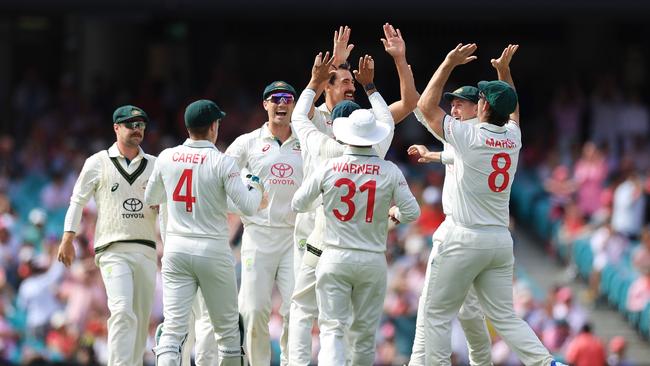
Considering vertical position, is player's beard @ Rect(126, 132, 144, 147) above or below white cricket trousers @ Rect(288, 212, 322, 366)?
above

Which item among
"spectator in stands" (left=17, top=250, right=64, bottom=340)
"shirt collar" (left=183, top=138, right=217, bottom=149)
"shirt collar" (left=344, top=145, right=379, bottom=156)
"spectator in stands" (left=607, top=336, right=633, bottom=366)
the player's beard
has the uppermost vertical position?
the player's beard

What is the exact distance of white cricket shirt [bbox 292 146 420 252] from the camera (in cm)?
1053

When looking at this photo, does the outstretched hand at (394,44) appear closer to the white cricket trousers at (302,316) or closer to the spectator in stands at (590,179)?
the white cricket trousers at (302,316)

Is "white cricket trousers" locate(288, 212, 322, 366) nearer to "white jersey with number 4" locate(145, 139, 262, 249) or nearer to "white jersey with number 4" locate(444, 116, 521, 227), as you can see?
"white jersey with number 4" locate(145, 139, 262, 249)

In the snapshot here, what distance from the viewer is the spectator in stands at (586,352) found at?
1720 centimetres

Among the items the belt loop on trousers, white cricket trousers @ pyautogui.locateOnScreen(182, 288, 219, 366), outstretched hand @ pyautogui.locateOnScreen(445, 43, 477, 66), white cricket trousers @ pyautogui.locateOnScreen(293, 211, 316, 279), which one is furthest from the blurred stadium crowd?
outstretched hand @ pyautogui.locateOnScreen(445, 43, 477, 66)

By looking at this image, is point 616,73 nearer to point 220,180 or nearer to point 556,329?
point 556,329

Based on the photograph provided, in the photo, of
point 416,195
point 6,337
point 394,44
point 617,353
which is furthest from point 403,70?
point 416,195

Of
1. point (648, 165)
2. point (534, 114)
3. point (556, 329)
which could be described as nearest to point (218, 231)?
point (556, 329)

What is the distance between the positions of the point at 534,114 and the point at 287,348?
14567 millimetres

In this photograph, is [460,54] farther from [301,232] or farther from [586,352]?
[586,352]

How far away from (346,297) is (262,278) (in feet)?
4.22

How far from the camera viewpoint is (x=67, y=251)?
1195 centimetres

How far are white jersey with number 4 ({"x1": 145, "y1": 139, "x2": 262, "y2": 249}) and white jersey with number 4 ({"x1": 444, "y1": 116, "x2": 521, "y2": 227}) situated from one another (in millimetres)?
1538
